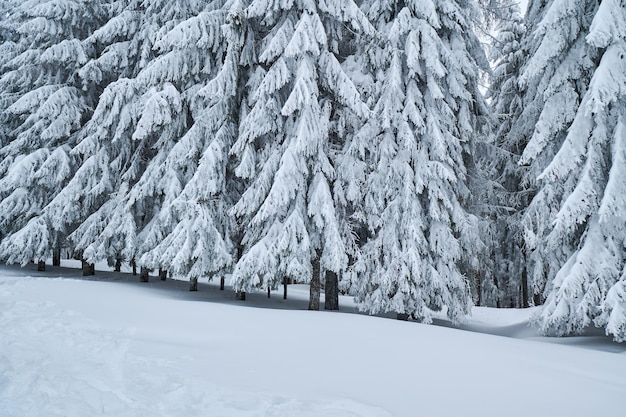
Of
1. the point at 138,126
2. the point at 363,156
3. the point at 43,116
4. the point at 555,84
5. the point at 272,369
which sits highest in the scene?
the point at 43,116

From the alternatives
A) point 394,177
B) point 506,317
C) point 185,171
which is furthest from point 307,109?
point 506,317

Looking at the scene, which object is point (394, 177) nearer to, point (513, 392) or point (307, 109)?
point (307, 109)

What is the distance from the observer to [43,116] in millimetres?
18156

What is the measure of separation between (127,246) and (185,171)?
3.34m

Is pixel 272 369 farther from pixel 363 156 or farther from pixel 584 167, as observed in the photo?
pixel 584 167

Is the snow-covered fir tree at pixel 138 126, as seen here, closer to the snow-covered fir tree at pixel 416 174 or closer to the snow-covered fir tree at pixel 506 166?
the snow-covered fir tree at pixel 416 174

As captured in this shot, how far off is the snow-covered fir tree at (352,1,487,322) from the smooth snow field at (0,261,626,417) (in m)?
2.90

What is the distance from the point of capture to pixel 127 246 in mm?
14734

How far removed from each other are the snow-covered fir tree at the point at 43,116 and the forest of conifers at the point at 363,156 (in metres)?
0.57

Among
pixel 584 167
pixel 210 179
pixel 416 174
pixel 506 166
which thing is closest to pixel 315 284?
pixel 416 174

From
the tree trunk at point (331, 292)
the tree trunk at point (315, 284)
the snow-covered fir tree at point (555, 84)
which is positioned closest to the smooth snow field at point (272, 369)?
the tree trunk at point (315, 284)

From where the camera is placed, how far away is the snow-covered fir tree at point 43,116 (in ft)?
57.5

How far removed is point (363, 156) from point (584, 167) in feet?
18.1

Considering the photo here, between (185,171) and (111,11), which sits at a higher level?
(111,11)
